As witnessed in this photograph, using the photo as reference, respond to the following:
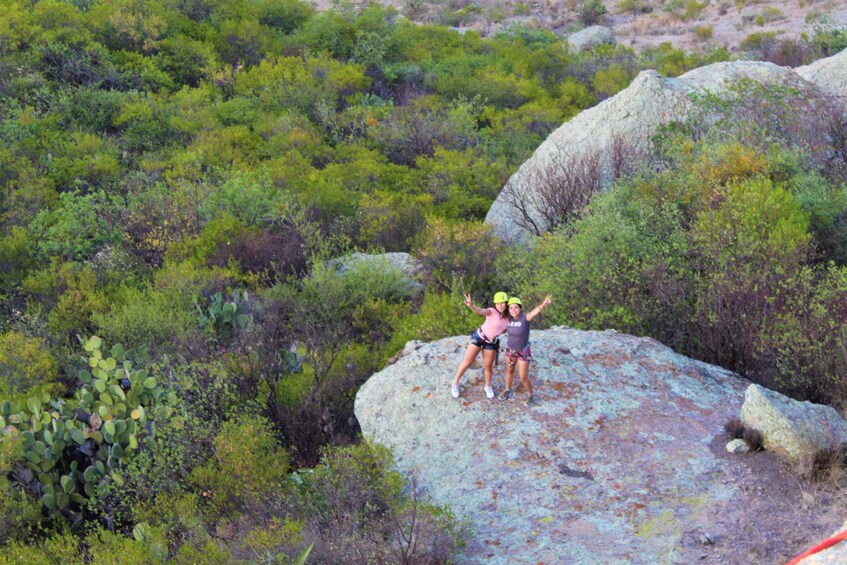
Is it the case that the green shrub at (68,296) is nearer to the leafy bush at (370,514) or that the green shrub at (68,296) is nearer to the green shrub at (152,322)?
the green shrub at (152,322)

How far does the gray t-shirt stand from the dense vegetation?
1830 mm

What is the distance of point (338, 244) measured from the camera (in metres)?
17.7

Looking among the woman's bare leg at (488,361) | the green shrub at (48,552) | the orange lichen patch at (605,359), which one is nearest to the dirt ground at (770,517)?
the orange lichen patch at (605,359)

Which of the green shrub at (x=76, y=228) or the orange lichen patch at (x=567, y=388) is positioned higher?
the orange lichen patch at (x=567, y=388)

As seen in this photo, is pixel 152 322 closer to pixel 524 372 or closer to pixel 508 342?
pixel 508 342

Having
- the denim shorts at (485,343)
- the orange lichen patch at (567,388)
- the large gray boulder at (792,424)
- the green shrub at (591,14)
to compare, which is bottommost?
the green shrub at (591,14)

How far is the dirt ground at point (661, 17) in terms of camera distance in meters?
36.4

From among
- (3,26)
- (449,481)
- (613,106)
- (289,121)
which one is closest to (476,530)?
(449,481)

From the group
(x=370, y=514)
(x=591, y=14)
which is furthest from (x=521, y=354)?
(x=591, y=14)

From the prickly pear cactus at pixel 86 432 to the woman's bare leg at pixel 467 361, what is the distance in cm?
328

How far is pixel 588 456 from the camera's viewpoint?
8.84 metres

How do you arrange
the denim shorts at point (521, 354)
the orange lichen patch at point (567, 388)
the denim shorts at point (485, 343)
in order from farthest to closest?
1. the orange lichen patch at point (567, 388)
2. the denim shorts at point (485, 343)
3. the denim shorts at point (521, 354)

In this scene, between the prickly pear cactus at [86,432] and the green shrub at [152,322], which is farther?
the green shrub at [152,322]

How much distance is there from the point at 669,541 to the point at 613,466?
1.18 meters
